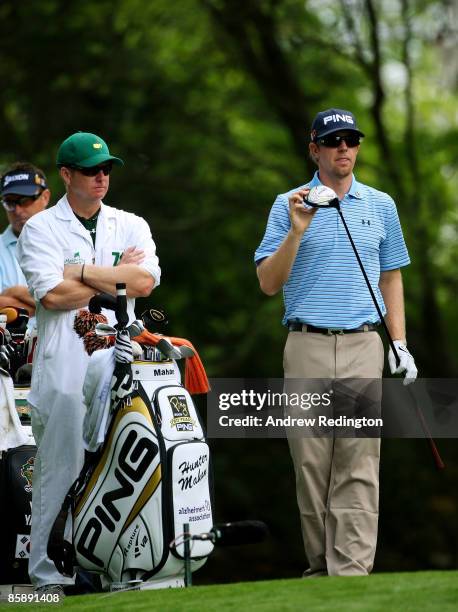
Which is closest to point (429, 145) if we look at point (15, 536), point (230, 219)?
point (230, 219)

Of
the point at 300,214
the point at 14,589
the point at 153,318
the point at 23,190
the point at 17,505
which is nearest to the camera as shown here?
the point at 300,214

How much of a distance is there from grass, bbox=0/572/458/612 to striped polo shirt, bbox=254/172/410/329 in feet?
3.95

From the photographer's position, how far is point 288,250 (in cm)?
650

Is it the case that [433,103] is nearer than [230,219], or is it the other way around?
[230,219]

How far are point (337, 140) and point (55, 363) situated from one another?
1.61 meters

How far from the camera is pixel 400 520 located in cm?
2044

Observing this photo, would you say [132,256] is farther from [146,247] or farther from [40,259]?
[40,259]

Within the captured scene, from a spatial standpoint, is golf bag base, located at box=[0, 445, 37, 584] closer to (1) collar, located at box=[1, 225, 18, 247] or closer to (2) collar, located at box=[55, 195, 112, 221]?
(1) collar, located at box=[1, 225, 18, 247]

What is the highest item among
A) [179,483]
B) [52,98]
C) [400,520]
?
[52,98]

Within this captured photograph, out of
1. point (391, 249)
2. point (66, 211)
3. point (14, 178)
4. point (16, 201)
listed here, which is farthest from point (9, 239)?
point (391, 249)

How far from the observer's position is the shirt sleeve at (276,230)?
22.1 ft

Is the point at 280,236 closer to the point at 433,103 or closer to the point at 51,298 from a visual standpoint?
the point at 51,298

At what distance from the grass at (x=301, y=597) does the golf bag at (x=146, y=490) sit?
0.21 meters

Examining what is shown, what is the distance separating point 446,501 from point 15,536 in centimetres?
1352
